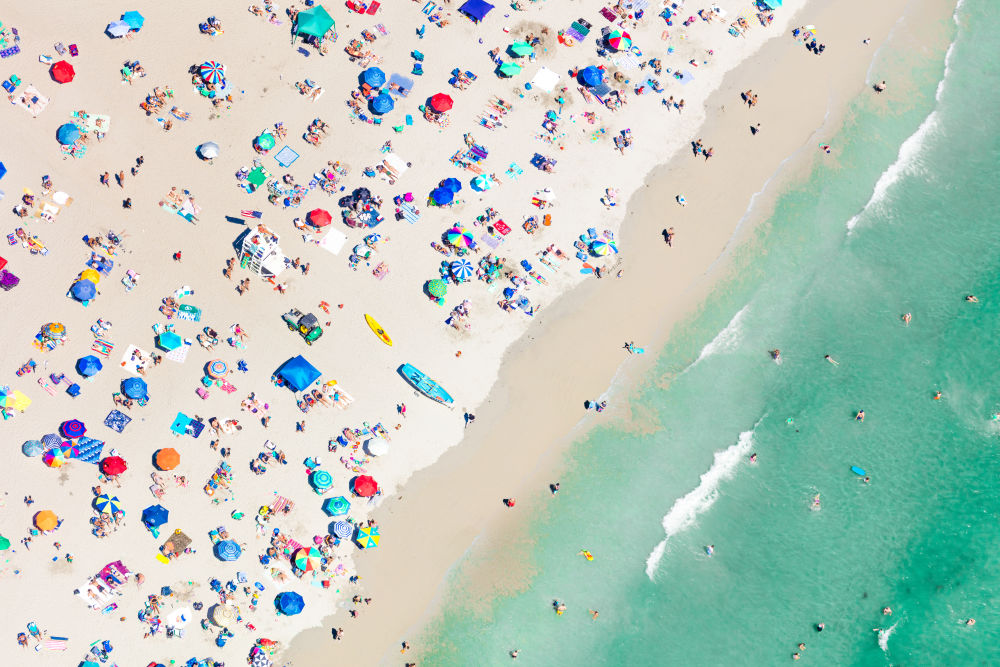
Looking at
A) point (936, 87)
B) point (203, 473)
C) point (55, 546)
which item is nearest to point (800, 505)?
point (936, 87)

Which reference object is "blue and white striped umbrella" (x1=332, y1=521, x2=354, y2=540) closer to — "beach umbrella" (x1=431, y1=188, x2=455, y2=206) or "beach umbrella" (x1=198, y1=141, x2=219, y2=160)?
"beach umbrella" (x1=431, y1=188, x2=455, y2=206)

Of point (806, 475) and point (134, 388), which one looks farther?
point (806, 475)

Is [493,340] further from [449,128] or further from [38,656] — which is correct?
[38,656]

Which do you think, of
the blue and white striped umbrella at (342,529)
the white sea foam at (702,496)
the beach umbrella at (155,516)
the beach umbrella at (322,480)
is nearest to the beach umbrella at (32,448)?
the beach umbrella at (155,516)

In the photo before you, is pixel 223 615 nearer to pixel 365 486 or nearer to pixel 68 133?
pixel 365 486

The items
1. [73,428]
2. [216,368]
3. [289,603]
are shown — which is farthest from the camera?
[216,368]

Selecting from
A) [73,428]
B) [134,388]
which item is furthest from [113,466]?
[134,388]

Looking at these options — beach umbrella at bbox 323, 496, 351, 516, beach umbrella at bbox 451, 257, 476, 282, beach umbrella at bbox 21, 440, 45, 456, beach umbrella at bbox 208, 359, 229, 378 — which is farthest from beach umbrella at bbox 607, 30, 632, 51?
beach umbrella at bbox 21, 440, 45, 456
